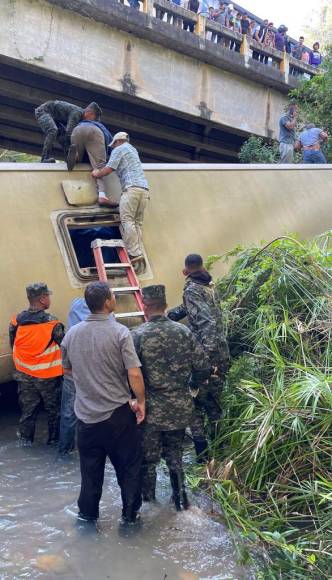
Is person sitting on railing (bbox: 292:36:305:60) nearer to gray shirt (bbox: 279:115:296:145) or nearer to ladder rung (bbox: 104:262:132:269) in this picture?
gray shirt (bbox: 279:115:296:145)

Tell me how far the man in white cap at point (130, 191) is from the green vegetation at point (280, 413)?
1.20 m

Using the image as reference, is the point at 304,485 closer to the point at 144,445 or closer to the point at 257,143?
the point at 144,445

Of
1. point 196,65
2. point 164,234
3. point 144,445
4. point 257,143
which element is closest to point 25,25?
point 196,65

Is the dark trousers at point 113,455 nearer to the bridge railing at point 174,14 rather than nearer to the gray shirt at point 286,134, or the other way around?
the gray shirt at point 286,134

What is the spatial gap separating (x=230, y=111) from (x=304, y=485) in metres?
10.7

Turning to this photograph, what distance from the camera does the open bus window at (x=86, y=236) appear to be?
19.5 ft

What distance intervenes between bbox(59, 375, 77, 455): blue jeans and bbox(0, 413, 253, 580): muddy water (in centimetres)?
46

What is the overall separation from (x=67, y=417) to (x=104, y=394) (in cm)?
151

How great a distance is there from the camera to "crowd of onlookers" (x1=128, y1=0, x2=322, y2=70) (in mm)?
12066

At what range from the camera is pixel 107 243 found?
237 inches

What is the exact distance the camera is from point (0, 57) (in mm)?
9180

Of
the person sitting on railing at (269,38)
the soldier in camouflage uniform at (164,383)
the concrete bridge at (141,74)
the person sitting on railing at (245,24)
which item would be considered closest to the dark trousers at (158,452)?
the soldier in camouflage uniform at (164,383)

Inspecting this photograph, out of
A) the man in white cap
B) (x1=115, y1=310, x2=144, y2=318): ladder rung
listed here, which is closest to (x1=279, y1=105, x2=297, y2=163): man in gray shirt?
the man in white cap

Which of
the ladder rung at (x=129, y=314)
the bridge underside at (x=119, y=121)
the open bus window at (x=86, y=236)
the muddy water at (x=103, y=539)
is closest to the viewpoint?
the muddy water at (x=103, y=539)
